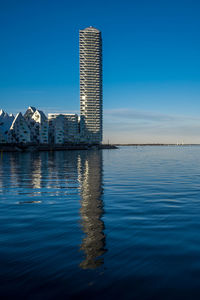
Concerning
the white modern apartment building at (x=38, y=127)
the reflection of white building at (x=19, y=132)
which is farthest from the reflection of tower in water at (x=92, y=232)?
the white modern apartment building at (x=38, y=127)

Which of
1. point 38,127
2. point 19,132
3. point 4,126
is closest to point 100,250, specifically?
point 19,132

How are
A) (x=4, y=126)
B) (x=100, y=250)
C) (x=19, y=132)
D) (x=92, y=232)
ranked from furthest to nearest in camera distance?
1. (x=4, y=126)
2. (x=19, y=132)
3. (x=92, y=232)
4. (x=100, y=250)

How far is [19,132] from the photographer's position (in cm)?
16125

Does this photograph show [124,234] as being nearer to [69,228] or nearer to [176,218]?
[69,228]

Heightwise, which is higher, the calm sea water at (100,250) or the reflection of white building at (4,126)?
the reflection of white building at (4,126)

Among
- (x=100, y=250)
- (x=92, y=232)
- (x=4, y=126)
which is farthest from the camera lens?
(x=4, y=126)

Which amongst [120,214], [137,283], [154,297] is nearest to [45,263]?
[137,283]

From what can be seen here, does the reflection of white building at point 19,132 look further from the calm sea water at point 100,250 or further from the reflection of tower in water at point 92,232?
the reflection of tower in water at point 92,232

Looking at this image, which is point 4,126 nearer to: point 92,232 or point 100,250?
point 92,232

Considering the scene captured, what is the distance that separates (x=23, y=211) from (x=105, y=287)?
30.6 feet

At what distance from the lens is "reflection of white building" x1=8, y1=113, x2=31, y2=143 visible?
521 feet

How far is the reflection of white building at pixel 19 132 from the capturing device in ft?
521

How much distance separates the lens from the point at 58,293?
5.77 metres

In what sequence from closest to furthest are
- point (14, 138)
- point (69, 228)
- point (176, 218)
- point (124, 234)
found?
1. point (124, 234)
2. point (69, 228)
3. point (176, 218)
4. point (14, 138)
